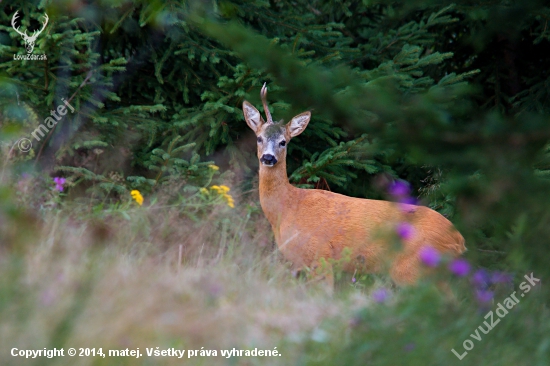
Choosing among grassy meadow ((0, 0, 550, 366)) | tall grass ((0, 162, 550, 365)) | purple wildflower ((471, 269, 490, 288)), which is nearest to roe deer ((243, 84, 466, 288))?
grassy meadow ((0, 0, 550, 366))

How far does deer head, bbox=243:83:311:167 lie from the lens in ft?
21.2

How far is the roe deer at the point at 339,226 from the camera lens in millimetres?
5691

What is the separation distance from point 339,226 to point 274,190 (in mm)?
861

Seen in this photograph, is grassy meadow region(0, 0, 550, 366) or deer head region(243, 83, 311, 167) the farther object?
deer head region(243, 83, 311, 167)

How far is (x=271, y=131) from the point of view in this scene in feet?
21.8

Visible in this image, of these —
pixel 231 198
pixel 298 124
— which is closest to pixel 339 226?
pixel 231 198

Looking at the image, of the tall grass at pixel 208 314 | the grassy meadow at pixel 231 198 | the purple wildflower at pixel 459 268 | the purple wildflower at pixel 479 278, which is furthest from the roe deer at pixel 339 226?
the purple wildflower at pixel 459 268

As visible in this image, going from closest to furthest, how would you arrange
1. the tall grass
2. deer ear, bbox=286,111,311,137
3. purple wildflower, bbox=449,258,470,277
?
the tall grass
purple wildflower, bbox=449,258,470,277
deer ear, bbox=286,111,311,137

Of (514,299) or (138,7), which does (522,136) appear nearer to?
(514,299)

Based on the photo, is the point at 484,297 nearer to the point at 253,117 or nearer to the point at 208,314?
the point at 208,314

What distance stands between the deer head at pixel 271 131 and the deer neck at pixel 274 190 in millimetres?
Result: 128

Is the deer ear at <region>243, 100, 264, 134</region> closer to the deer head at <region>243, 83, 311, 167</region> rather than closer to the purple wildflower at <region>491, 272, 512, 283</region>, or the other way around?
the deer head at <region>243, 83, 311, 167</region>

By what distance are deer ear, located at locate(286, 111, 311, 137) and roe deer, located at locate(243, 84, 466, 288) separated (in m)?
0.26

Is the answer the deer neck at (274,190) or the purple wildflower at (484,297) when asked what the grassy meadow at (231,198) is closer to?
the purple wildflower at (484,297)
